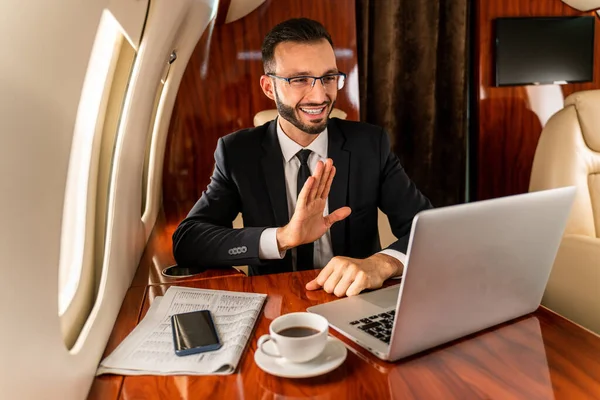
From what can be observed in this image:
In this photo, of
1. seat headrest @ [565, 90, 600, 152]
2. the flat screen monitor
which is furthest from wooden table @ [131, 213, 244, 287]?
the flat screen monitor

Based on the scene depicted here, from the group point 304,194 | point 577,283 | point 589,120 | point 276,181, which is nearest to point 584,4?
point 589,120

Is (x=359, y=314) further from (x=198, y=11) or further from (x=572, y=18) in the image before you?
(x=572, y=18)

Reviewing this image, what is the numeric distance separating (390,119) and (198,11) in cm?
189

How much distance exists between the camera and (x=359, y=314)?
121 centimetres

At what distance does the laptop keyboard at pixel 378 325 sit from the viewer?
1086 mm

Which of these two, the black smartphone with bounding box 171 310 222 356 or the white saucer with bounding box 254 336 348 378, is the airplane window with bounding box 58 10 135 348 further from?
the white saucer with bounding box 254 336 348 378

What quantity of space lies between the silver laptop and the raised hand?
0.41 meters

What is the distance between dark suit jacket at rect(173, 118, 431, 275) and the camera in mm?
1935

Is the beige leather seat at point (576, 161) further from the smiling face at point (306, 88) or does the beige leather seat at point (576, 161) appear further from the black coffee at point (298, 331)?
the black coffee at point (298, 331)

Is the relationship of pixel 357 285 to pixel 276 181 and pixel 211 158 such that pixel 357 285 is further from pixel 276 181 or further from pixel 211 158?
pixel 211 158

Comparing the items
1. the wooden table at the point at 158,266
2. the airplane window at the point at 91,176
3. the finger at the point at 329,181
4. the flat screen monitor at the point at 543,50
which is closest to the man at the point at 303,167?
the wooden table at the point at 158,266

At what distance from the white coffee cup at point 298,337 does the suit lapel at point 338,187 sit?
94 centimetres

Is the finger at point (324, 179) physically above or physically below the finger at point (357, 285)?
above

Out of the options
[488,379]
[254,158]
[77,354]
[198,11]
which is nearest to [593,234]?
[254,158]
